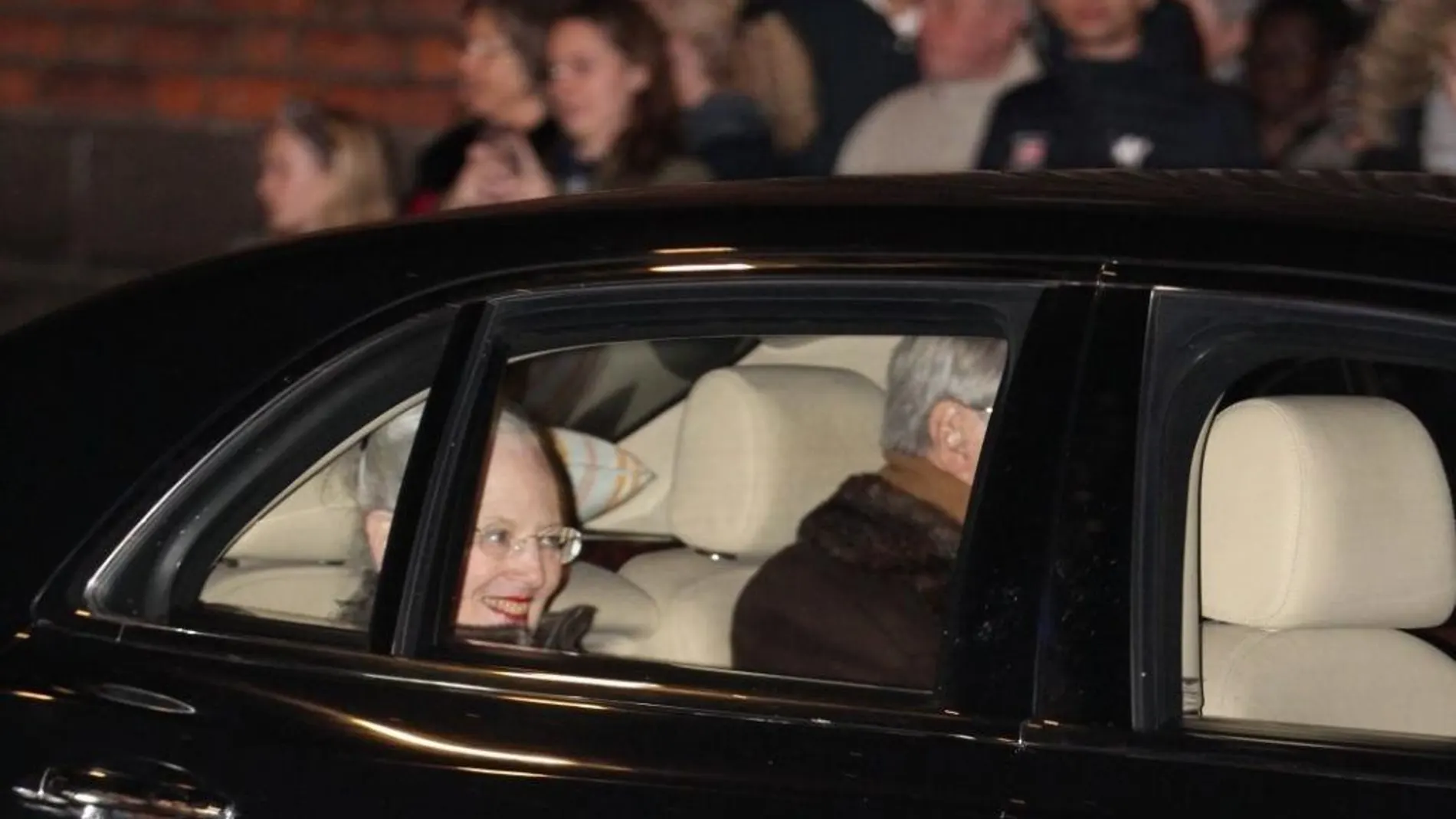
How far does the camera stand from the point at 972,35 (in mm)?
5742

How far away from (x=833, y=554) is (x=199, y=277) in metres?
0.80

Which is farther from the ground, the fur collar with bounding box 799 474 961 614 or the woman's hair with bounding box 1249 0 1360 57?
the woman's hair with bounding box 1249 0 1360 57

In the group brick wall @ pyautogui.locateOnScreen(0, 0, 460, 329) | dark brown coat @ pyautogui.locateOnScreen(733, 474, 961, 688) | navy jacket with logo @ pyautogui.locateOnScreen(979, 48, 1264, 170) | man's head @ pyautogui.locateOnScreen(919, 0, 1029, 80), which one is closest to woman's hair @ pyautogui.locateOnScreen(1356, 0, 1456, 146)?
navy jacket with logo @ pyautogui.locateOnScreen(979, 48, 1264, 170)

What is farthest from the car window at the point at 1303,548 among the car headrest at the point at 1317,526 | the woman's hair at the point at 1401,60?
the woman's hair at the point at 1401,60

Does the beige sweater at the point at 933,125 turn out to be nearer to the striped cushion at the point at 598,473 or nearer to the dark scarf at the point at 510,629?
the striped cushion at the point at 598,473

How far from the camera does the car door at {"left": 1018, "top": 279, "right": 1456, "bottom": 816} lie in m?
2.20

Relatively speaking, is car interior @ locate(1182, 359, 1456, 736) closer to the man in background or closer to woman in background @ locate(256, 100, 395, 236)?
the man in background

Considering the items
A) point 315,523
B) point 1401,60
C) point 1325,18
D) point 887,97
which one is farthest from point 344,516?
point 887,97

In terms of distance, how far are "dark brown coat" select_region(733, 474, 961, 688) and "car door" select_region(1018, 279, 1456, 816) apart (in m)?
0.21

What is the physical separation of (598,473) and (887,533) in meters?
0.62

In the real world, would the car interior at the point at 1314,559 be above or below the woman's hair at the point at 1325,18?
below

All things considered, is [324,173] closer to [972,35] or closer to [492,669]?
[972,35]

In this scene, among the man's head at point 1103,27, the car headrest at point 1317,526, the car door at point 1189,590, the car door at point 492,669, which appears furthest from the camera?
the man's head at point 1103,27

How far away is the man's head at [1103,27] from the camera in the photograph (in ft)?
16.7
